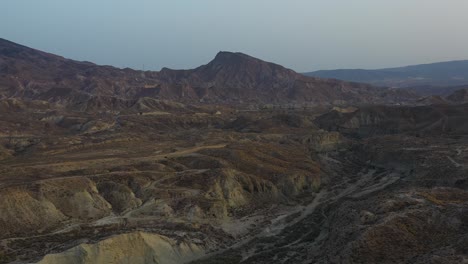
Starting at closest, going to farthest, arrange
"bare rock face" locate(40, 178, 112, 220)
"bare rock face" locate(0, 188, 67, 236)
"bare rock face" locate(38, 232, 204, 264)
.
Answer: "bare rock face" locate(38, 232, 204, 264)
"bare rock face" locate(0, 188, 67, 236)
"bare rock face" locate(40, 178, 112, 220)

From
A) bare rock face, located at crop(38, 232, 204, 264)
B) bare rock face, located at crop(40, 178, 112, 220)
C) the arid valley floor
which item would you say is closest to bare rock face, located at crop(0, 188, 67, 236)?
the arid valley floor

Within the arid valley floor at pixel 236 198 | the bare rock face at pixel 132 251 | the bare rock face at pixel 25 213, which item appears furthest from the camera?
the bare rock face at pixel 25 213

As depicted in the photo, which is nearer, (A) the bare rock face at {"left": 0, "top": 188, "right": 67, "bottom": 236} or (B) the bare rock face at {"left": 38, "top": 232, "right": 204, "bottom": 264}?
(B) the bare rock face at {"left": 38, "top": 232, "right": 204, "bottom": 264}

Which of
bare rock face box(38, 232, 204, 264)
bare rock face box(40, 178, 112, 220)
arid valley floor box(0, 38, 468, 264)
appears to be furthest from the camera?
bare rock face box(40, 178, 112, 220)

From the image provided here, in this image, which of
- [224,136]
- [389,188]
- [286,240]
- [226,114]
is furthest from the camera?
[226,114]

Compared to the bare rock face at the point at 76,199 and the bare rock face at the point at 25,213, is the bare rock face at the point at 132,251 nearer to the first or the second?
the bare rock face at the point at 25,213

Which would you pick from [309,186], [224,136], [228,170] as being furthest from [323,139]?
[228,170]

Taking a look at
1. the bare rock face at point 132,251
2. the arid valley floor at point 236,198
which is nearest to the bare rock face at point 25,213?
the arid valley floor at point 236,198

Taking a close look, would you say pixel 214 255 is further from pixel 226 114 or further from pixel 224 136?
pixel 226 114

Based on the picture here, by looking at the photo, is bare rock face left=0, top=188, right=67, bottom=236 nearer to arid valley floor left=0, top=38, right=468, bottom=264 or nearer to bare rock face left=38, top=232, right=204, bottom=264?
arid valley floor left=0, top=38, right=468, bottom=264
